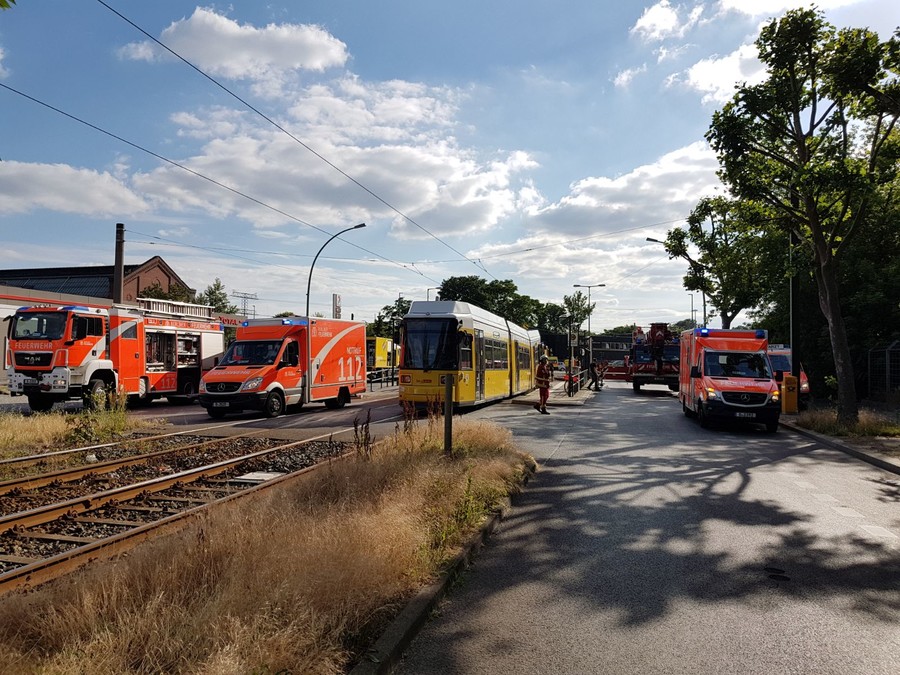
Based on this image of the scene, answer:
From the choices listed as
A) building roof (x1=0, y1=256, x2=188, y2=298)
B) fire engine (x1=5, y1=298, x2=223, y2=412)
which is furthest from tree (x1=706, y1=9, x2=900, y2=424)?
building roof (x1=0, y1=256, x2=188, y2=298)

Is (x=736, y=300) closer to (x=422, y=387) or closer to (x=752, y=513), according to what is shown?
(x=422, y=387)

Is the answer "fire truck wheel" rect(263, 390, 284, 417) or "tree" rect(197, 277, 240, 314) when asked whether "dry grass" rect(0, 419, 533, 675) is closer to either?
"fire truck wheel" rect(263, 390, 284, 417)

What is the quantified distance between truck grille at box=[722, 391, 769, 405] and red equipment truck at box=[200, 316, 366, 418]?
11429mm

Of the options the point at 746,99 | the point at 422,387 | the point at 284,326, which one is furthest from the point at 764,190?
the point at 284,326

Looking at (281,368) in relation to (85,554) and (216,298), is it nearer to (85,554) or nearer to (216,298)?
(85,554)

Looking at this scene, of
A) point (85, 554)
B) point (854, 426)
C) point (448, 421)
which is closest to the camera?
point (85, 554)

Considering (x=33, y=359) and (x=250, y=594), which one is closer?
(x=250, y=594)

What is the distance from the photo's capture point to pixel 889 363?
23.9 metres

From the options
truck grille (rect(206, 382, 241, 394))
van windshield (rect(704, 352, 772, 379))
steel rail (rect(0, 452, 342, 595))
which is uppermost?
van windshield (rect(704, 352, 772, 379))

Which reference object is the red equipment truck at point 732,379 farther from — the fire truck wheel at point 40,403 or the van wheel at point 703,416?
the fire truck wheel at point 40,403

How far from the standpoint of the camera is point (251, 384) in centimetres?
1692

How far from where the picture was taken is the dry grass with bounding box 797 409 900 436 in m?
14.0

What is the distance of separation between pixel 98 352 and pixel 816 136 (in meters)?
20.2

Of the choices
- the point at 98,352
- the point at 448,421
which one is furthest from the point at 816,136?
the point at 98,352
